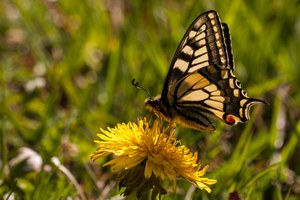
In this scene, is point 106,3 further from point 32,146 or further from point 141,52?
point 32,146

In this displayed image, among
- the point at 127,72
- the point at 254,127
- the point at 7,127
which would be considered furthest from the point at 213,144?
the point at 7,127

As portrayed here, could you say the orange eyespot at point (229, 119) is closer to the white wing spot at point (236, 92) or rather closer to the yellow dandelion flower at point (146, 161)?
the white wing spot at point (236, 92)

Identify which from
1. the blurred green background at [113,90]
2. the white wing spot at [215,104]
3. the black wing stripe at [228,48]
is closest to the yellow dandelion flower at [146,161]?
the blurred green background at [113,90]

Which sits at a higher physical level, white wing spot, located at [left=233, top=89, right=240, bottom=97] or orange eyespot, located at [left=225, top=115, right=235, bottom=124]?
white wing spot, located at [left=233, top=89, right=240, bottom=97]

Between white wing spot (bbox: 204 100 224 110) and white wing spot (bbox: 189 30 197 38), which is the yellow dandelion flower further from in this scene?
white wing spot (bbox: 189 30 197 38)

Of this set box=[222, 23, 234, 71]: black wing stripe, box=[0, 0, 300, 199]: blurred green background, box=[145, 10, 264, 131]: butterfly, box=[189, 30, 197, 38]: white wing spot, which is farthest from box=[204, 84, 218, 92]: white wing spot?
box=[0, 0, 300, 199]: blurred green background

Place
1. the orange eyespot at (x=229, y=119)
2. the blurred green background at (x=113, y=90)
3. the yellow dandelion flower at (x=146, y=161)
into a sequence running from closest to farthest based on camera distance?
the yellow dandelion flower at (x=146, y=161) → the orange eyespot at (x=229, y=119) → the blurred green background at (x=113, y=90)
